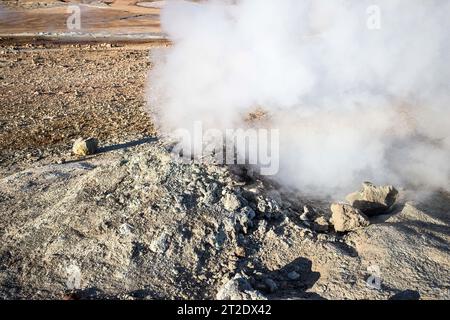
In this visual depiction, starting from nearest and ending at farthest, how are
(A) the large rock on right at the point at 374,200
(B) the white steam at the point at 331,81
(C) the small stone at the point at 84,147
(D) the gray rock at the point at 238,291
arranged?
(D) the gray rock at the point at 238,291
(A) the large rock on right at the point at 374,200
(B) the white steam at the point at 331,81
(C) the small stone at the point at 84,147

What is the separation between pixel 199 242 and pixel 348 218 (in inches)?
46.3

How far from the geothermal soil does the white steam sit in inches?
24.2

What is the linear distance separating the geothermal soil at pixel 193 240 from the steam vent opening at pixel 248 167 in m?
0.01

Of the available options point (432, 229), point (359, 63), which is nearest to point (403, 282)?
point (432, 229)

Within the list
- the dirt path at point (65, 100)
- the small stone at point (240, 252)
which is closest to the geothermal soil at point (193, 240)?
the small stone at point (240, 252)

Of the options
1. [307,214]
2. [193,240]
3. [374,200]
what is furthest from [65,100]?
[374,200]

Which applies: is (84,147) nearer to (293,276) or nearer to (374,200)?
(293,276)

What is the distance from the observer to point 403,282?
300 centimetres

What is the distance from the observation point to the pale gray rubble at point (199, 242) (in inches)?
121

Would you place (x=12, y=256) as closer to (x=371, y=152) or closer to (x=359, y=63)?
(x=371, y=152)

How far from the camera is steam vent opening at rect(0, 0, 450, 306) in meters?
3.18

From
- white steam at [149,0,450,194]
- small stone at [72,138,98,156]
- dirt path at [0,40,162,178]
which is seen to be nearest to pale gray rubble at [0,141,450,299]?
white steam at [149,0,450,194]

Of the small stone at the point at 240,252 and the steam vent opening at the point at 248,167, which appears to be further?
the small stone at the point at 240,252

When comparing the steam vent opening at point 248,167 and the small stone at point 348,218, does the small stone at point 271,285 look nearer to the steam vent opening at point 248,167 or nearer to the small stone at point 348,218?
the steam vent opening at point 248,167
